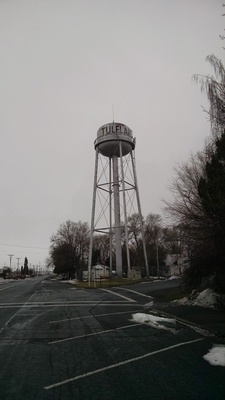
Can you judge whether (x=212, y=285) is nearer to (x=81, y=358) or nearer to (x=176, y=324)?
(x=176, y=324)

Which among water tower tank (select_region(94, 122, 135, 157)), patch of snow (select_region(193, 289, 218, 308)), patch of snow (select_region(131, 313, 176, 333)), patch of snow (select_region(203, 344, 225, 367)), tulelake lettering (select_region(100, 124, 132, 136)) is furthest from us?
tulelake lettering (select_region(100, 124, 132, 136))

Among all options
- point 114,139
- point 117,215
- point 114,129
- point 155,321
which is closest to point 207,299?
point 155,321

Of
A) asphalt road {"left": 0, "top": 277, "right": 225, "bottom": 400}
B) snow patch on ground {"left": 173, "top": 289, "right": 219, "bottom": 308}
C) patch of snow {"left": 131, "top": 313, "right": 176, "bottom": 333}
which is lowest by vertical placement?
asphalt road {"left": 0, "top": 277, "right": 225, "bottom": 400}

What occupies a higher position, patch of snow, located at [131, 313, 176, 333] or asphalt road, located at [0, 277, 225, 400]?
patch of snow, located at [131, 313, 176, 333]

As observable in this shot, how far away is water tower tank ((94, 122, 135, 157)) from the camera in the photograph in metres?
41.9

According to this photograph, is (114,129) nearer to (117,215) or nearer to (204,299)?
(117,215)

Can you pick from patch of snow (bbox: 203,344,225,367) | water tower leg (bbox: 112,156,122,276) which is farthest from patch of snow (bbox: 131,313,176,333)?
water tower leg (bbox: 112,156,122,276)

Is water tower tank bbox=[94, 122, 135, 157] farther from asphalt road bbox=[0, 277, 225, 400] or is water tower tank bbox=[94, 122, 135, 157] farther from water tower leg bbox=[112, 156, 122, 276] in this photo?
asphalt road bbox=[0, 277, 225, 400]

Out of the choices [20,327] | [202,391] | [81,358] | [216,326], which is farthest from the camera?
[20,327]

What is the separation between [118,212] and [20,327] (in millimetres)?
32017

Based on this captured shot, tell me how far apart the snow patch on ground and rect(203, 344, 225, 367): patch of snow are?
22.4ft

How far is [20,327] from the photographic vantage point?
1060 centimetres

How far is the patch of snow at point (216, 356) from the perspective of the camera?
6219 millimetres

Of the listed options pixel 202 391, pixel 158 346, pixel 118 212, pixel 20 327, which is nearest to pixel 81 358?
pixel 158 346
